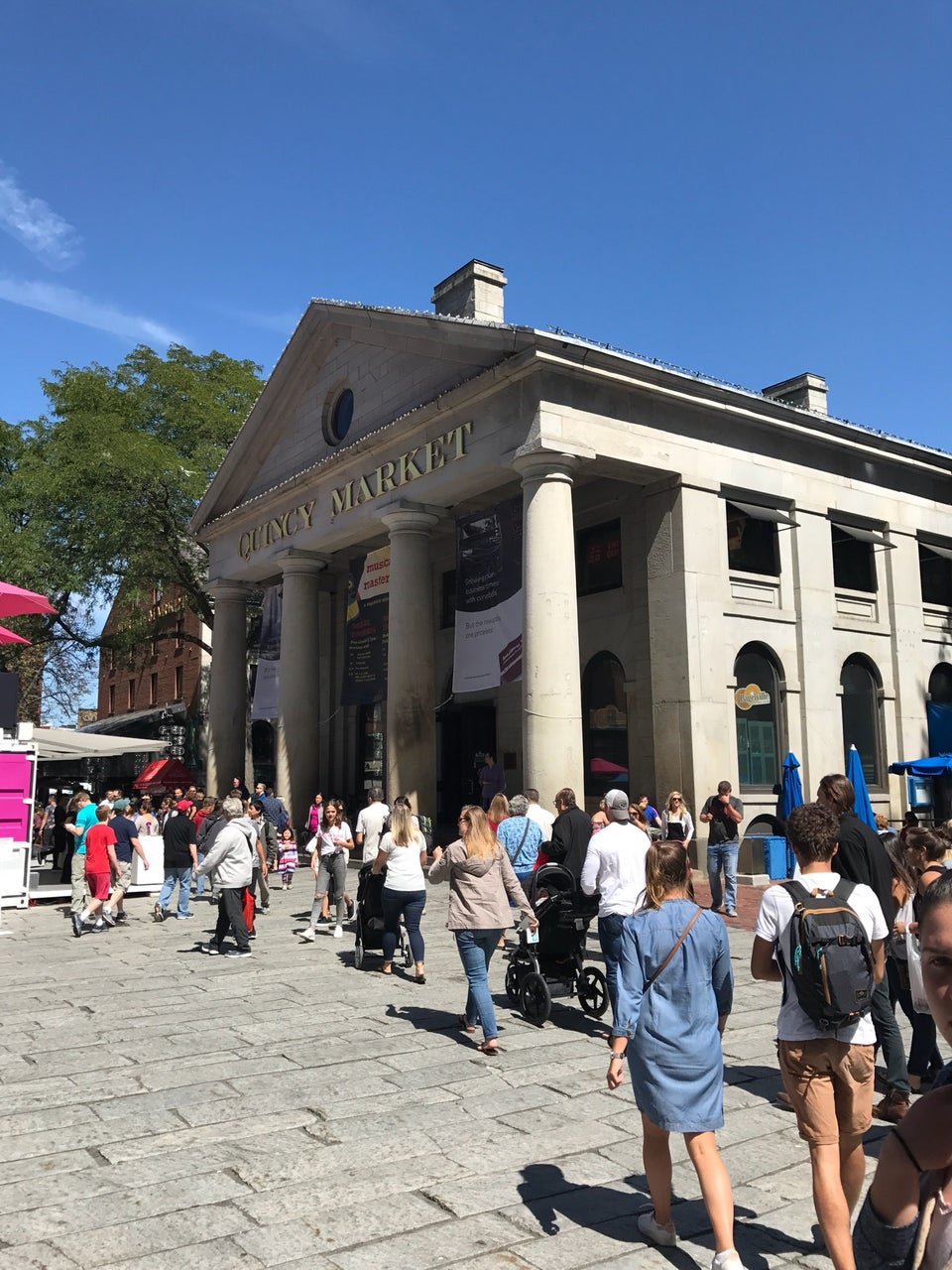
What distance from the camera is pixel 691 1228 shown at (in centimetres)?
469

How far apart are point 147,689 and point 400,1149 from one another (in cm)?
4471

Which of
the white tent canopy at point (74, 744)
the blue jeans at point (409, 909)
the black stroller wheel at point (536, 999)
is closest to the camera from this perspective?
the black stroller wheel at point (536, 999)

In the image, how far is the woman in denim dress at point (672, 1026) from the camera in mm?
4242

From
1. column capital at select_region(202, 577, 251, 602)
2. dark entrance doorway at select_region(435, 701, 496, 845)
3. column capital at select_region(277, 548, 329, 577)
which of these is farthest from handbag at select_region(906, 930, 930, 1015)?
column capital at select_region(202, 577, 251, 602)

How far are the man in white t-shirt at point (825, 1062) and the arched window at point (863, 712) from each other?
19021mm

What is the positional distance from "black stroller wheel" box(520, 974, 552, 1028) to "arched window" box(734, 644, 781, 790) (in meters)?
12.4

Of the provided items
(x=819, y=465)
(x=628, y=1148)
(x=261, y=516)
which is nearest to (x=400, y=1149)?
(x=628, y=1148)

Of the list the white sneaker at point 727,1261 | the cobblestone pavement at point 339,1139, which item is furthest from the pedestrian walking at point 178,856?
the white sneaker at point 727,1261

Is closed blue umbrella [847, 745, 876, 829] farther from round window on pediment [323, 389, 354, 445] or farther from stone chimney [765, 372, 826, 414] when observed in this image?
round window on pediment [323, 389, 354, 445]

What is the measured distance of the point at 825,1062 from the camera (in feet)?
14.0

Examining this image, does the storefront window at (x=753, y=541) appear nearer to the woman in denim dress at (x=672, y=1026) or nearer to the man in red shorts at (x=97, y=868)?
the man in red shorts at (x=97, y=868)

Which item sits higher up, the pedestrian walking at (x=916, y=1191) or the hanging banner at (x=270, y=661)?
the hanging banner at (x=270, y=661)

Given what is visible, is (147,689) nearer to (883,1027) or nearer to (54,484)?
(54,484)

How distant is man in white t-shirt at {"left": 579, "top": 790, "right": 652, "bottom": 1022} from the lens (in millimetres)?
8086
